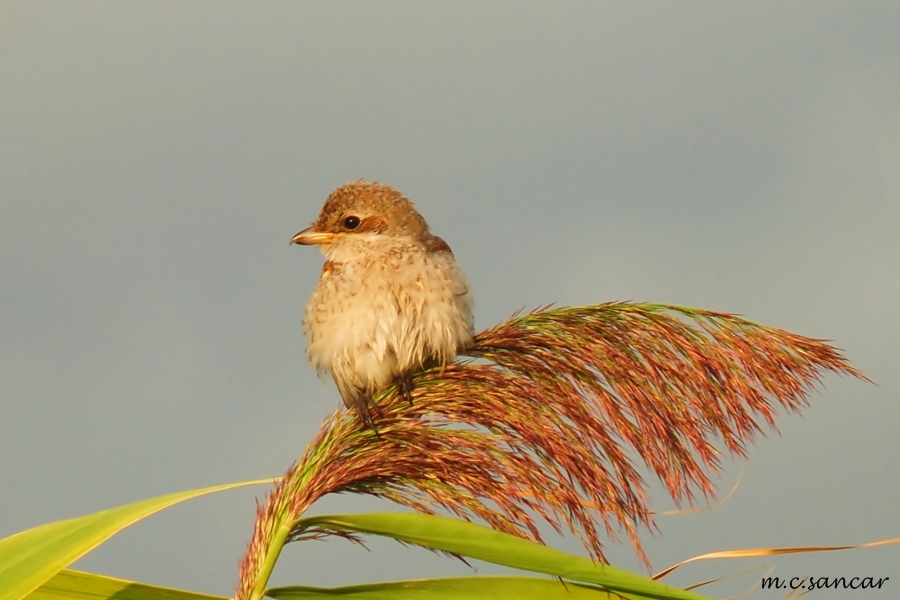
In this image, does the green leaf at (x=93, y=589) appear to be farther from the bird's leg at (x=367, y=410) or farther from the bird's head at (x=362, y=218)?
the bird's head at (x=362, y=218)

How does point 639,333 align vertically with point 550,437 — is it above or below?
above

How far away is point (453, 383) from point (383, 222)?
172 cm

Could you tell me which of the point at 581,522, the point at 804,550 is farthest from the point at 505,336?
the point at 804,550

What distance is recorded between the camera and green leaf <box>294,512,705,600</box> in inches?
104

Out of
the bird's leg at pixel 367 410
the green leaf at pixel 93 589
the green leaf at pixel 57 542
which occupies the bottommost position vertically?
the green leaf at pixel 93 589

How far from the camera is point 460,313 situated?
4.03 metres

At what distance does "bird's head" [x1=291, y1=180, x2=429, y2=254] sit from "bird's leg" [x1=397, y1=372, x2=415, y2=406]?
3.94ft

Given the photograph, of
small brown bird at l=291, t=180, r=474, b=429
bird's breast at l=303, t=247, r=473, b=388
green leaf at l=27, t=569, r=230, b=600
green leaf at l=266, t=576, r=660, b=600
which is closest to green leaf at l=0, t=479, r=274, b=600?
green leaf at l=27, t=569, r=230, b=600

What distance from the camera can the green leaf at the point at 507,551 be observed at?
264 centimetres

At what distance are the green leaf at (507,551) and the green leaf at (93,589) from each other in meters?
0.65

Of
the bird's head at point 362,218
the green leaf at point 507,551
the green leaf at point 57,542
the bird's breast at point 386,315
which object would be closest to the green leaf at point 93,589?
the green leaf at point 57,542

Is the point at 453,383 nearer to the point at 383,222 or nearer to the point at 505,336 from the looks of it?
the point at 505,336

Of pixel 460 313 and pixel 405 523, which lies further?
pixel 460 313

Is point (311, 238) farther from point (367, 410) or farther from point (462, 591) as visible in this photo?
point (462, 591)
